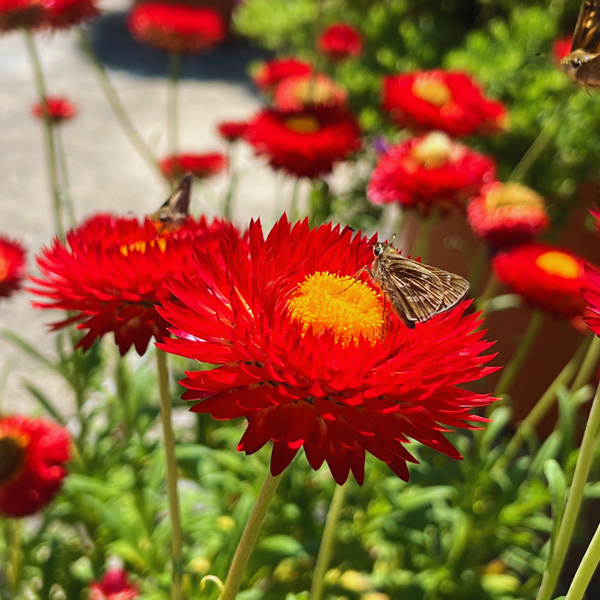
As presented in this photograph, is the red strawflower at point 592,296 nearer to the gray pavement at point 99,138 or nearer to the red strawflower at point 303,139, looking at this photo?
the red strawflower at point 303,139

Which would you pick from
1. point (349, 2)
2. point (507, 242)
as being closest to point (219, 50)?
point (349, 2)

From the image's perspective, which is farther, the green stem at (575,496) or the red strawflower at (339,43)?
the red strawflower at (339,43)

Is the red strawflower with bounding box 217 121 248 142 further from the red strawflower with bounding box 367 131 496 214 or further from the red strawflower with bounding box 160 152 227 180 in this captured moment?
the red strawflower with bounding box 367 131 496 214

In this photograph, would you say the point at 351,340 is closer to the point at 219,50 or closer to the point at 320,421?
the point at 320,421

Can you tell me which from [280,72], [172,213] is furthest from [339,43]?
[172,213]

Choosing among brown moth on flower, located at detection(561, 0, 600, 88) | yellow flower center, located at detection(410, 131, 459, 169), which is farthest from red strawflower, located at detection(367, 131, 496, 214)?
brown moth on flower, located at detection(561, 0, 600, 88)

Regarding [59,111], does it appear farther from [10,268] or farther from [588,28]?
[588,28]

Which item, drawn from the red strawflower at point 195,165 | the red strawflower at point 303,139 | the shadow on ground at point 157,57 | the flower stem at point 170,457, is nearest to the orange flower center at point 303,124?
the red strawflower at point 303,139
